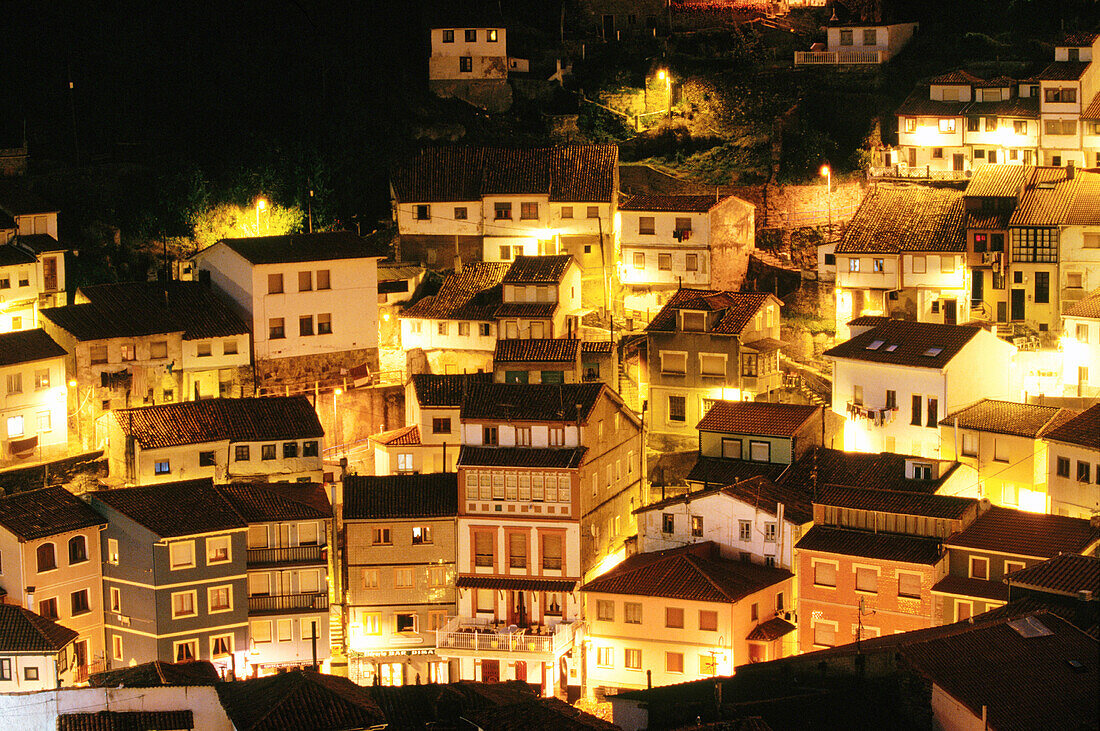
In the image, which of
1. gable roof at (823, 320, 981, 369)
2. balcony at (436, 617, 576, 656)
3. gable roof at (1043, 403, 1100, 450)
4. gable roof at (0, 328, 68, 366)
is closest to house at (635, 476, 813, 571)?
balcony at (436, 617, 576, 656)

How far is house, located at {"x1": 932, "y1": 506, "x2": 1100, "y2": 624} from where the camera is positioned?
4206 centimetres

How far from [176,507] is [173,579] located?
2.03m

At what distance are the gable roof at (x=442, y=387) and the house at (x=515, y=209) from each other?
754 cm

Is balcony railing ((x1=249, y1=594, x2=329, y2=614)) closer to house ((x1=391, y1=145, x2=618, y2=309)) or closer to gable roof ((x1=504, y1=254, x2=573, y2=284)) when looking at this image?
gable roof ((x1=504, y1=254, x2=573, y2=284))

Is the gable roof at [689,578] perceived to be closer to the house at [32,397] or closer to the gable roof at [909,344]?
the gable roof at [909,344]

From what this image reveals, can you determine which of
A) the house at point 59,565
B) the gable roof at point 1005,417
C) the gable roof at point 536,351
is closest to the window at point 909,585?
the gable roof at point 1005,417

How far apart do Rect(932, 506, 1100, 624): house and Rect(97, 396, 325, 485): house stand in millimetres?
18926

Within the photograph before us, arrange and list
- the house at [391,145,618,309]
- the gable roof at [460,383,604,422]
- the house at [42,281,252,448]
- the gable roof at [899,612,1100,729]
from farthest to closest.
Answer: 1. the house at [391,145,618,309]
2. the house at [42,281,252,448]
3. the gable roof at [460,383,604,422]
4. the gable roof at [899,612,1100,729]

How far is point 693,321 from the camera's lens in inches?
2142

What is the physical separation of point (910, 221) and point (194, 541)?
26.6 m

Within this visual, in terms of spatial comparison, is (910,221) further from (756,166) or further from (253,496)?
(253,496)

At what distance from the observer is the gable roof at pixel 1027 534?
42250 mm

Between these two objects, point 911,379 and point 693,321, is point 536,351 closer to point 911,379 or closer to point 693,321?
point 693,321

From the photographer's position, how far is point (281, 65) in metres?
71.8
